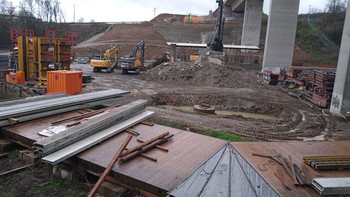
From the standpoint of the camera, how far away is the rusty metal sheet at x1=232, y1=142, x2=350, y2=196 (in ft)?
17.0

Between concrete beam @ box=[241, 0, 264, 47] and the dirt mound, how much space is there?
24245 mm

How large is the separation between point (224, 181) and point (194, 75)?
21.9m

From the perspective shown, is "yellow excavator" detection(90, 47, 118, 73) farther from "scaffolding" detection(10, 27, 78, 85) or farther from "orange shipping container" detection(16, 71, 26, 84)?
"orange shipping container" detection(16, 71, 26, 84)

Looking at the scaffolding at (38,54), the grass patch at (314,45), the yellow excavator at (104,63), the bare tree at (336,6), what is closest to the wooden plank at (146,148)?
the scaffolding at (38,54)

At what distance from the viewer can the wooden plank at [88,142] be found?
561 cm

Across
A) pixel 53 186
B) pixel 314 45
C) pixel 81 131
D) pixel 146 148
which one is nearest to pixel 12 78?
pixel 81 131

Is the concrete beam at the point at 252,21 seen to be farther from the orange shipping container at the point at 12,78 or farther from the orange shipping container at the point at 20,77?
the orange shipping container at the point at 12,78

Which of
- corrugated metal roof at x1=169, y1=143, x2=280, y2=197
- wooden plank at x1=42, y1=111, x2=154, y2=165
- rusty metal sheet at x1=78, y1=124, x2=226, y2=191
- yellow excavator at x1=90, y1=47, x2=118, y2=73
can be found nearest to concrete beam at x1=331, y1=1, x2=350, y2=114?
rusty metal sheet at x1=78, y1=124, x2=226, y2=191

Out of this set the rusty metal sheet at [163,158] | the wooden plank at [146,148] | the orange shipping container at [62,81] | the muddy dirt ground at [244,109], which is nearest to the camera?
the rusty metal sheet at [163,158]

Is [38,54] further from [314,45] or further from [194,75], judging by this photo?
[314,45]

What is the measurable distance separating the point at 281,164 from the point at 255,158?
1.94 ft

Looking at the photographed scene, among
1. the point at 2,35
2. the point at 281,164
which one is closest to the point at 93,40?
the point at 2,35

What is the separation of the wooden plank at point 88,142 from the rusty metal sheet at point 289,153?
321 centimetres

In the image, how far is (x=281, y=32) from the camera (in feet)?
112
